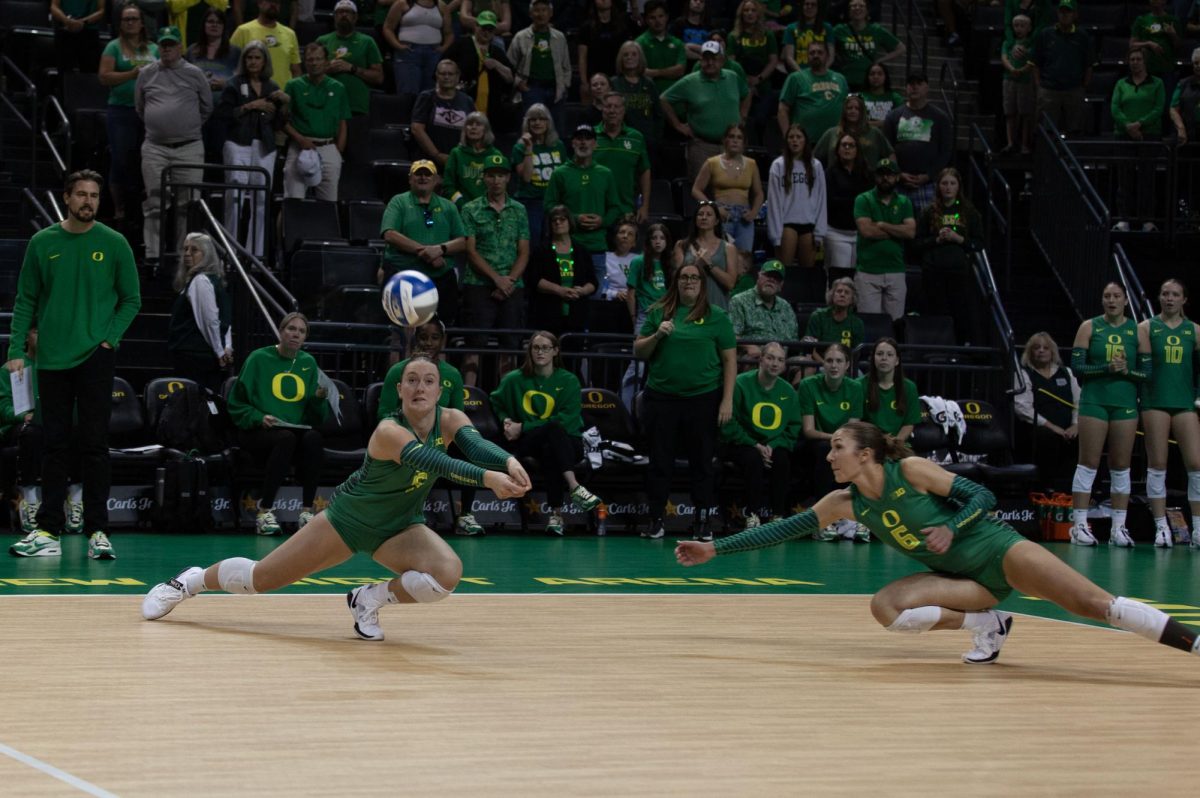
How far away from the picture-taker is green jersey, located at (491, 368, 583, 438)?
1364 centimetres

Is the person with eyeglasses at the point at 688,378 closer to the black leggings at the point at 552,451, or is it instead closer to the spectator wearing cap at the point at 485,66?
the black leggings at the point at 552,451

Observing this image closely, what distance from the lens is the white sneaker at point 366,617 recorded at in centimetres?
754

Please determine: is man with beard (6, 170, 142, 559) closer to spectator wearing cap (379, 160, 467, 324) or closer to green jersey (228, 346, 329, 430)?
green jersey (228, 346, 329, 430)

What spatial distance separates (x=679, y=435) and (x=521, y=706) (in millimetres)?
7522

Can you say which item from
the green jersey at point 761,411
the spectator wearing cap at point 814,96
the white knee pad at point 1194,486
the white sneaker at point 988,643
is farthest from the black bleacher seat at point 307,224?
the white sneaker at point 988,643

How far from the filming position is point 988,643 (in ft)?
23.9

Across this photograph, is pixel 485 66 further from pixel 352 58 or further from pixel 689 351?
pixel 689 351

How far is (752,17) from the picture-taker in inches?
707

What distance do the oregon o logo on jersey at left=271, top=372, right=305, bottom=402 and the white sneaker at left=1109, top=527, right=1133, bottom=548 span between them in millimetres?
6655

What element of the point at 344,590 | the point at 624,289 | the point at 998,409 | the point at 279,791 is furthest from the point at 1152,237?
the point at 279,791

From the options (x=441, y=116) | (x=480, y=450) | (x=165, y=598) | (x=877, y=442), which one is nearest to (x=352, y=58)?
(x=441, y=116)

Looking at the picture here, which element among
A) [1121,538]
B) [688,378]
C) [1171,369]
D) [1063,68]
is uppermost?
[1063,68]

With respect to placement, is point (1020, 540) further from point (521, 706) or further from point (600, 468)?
point (600, 468)

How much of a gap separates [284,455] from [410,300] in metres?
4.02
